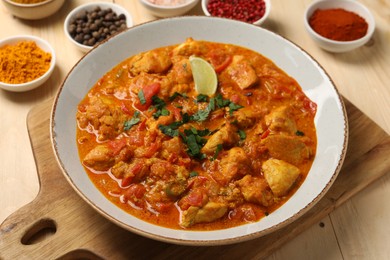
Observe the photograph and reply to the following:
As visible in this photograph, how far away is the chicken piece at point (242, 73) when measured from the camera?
551 cm

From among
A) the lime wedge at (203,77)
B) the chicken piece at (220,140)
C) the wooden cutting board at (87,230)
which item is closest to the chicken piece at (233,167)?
the chicken piece at (220,140)

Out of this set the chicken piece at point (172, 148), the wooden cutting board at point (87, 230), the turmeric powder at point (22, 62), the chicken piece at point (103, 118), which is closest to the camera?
the wooden cutting board at point (87, 230)

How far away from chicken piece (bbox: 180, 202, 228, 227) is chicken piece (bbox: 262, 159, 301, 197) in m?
0.54

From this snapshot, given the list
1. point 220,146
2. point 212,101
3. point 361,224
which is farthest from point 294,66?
point 361,224

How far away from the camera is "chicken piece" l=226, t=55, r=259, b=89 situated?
5.51 metres

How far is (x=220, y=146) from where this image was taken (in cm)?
482

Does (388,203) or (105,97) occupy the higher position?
(105,97)

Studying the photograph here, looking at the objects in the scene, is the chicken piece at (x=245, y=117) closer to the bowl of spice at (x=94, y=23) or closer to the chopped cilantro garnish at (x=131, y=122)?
the chopped cilantro garnish at (x=131, y=122)

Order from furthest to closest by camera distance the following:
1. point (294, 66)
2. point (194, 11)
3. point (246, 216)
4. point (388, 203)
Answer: point (194, 11) < point (294, 66) < point (388, 203) < point (246, 216)

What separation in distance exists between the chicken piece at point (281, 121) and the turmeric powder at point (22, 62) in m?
2.86

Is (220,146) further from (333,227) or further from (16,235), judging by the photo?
(16,235)

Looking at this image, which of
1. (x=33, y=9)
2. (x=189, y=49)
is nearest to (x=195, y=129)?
(x=189, y=49)

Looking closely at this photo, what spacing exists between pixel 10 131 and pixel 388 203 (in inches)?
168

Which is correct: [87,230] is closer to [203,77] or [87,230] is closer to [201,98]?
[201,98]
